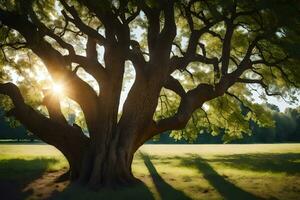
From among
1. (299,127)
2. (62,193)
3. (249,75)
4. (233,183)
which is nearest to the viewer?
(62,193)

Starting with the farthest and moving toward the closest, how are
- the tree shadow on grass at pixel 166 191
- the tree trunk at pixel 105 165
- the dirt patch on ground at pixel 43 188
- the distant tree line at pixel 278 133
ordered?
the distant tree line at pixel 278 133 < the tree trunk at pixel 105 165 < the dirt patch on ground at pixel 43 188 < the tree shadow on grass at pixel 166 191

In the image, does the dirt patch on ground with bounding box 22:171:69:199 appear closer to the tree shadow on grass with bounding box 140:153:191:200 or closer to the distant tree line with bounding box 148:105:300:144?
the tree shadow on grass with bounding box 140:153:191:200

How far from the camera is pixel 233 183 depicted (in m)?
15.9

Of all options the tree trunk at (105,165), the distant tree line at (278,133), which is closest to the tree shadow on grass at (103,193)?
the tree trunk at (105,165)

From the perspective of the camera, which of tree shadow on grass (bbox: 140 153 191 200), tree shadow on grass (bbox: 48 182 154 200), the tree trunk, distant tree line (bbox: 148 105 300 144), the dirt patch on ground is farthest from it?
distant tree line (bbox: 148 105 300 144)

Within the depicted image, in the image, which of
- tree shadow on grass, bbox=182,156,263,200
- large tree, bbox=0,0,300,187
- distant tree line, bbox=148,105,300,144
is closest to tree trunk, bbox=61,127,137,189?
large tree, bbox=0,0,300,187

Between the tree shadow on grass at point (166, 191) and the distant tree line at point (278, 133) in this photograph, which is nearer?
the tree shadow on grass at point (166, 191)

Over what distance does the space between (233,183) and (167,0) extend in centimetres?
813

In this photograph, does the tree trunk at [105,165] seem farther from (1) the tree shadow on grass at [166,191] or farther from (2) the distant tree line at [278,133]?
(2) the distant tree line at [278,133]

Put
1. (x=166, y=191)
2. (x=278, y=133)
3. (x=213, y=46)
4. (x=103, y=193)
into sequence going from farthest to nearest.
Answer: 1. (x=278, y=133)
2. (x=213, y=46)
3. (x=166, y=191)
4. (x=103, y=193)

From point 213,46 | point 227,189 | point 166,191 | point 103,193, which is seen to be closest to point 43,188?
point 103,193

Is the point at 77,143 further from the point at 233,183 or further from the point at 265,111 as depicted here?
the point at 265,111

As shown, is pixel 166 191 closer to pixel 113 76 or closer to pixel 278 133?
pixel 113 76

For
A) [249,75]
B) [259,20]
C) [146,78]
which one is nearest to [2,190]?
[146,78]
